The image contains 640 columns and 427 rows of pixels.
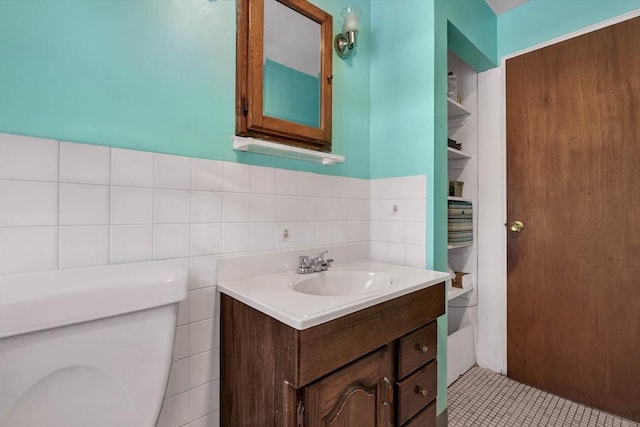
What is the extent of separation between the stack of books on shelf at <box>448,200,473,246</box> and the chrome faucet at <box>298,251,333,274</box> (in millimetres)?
871

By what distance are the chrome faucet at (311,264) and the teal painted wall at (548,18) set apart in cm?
181

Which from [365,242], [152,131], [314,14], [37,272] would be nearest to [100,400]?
[37,272]

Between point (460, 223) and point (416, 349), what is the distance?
0.97 m

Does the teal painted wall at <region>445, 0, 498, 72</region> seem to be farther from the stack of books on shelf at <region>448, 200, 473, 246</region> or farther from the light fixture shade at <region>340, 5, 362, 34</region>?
the stack of books on shelf at <region>448, 200, 473, 246</region>

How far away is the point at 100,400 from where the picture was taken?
2.09 feet

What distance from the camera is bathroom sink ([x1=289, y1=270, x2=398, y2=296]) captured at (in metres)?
1.10

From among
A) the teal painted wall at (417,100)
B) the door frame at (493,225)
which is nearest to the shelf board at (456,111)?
the door frame at (493,225)

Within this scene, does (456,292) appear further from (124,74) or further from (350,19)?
(124,74)

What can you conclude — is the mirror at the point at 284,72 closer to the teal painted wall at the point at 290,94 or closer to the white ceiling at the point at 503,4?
the teal painted wall at the point at 290,94

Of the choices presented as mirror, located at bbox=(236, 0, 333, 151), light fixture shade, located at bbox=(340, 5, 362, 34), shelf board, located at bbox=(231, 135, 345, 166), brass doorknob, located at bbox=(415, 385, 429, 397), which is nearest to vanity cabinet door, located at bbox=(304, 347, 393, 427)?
brass doorknob, located at bbox=(415, 385, 429, 397)

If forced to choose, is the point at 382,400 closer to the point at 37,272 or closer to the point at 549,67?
the point at 37,272

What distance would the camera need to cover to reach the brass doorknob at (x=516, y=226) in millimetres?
1699

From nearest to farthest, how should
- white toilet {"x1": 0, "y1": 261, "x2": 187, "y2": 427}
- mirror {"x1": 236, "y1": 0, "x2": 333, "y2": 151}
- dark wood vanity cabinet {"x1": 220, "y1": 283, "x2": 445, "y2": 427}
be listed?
white toilet {"x1": 0, "y1": 261, "x2": 187, "y2": 427}, dark wood vanity cabinet {"x1": 220, "y1": 283, "x2": 445, "y2": 427}, mirror {"x1": 236, "y1": 0, "x2": 333, "y2": 151}

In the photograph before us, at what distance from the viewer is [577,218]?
151 cm
